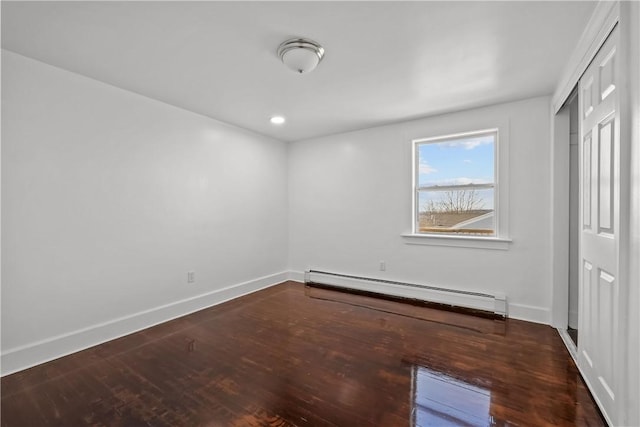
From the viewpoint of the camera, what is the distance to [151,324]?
3020 mm

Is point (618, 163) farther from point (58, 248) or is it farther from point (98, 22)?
point (58, 248)

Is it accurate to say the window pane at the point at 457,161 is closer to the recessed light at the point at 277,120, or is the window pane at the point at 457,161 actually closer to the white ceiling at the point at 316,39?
the white ceiling at the point at 316,39

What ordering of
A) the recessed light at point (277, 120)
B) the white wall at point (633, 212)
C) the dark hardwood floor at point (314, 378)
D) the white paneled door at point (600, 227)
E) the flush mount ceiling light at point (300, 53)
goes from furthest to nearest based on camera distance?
the recessed light at point (277, 120)
the flush mount ceiling light at point (300, 53)
the dark hardwood floor at point (314, 378)
the white paneled door at point (600, 227)
the white wall at point (633, 212)

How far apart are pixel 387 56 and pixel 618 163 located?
5.25ft

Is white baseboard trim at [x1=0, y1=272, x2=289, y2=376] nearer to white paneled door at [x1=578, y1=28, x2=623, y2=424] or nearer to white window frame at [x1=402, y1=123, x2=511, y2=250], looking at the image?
white window frame at [x1=402, y1=123, x2=511, y2=250]

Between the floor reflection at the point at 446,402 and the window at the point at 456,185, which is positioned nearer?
the floor reflection at the point at 446,402

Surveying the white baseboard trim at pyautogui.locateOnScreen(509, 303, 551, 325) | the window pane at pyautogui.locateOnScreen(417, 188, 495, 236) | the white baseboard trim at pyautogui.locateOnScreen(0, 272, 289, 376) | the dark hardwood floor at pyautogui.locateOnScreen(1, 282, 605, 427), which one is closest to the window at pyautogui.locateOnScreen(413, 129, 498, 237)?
the window pane at pyautogui.locateOnScreen(417, 188, 495, 236)

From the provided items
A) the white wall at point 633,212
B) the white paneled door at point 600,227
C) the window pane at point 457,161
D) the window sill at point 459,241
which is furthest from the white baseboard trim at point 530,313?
the white wall at point 633,212

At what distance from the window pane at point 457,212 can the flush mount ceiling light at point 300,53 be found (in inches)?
94.9

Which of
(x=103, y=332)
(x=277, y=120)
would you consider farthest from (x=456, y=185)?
(x=103, y=332)

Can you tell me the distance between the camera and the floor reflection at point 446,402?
1.63m

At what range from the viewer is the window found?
3406 millimetres

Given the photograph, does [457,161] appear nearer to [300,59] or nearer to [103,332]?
[300,59]

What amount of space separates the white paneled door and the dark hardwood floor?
22 centimetres
